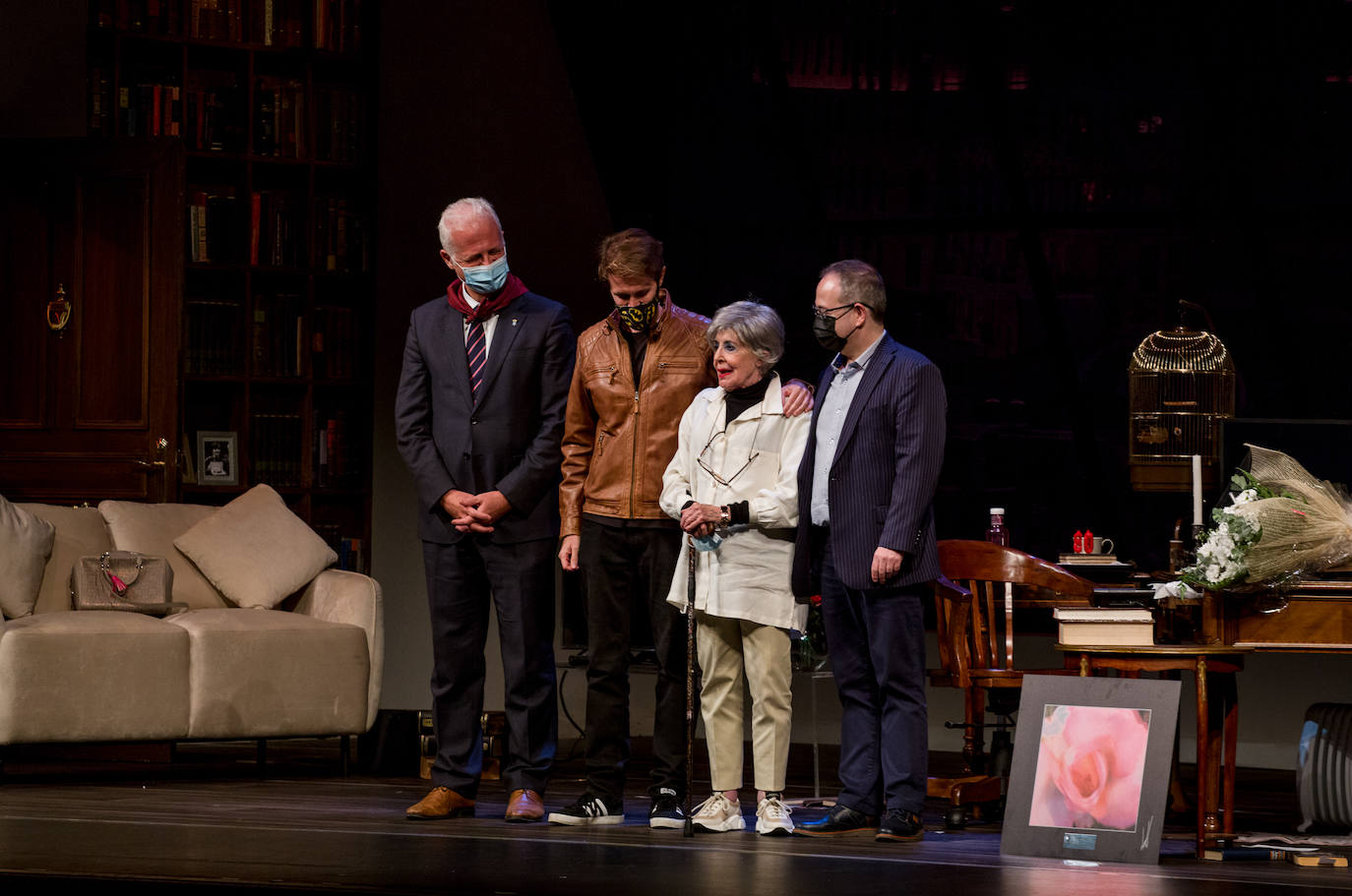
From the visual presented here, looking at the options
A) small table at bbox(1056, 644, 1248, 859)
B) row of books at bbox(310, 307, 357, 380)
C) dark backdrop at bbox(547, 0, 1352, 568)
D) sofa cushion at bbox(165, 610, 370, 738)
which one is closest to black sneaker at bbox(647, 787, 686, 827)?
small table at bbox(1056, 644, 1248, 859)

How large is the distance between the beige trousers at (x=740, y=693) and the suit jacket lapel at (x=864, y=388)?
561 millimetres

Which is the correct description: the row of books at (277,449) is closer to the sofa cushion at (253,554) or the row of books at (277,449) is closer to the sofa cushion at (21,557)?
the sofa cushion at (253,554)

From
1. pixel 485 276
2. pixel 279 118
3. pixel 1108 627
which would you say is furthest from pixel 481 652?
pixel 279 118

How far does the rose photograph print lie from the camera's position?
4.14 meters

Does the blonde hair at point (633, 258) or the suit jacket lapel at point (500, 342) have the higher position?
the blonde hair at point (633, 258)

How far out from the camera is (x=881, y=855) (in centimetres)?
408

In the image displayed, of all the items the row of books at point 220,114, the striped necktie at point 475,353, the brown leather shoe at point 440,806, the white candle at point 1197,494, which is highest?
the row of books at point 220,114

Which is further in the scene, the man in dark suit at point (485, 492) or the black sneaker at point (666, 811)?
the man in dark suit at point (485, 492)

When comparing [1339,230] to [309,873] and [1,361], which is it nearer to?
[309,873]

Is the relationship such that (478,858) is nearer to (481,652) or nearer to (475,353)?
(481,652)

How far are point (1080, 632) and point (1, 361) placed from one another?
4832 mm

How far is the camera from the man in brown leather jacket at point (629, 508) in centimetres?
452

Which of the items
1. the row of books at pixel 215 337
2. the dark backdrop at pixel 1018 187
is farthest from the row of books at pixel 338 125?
the dark backdrop at pixel 1018 187

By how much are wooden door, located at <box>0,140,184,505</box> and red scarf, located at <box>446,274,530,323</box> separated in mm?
2657
